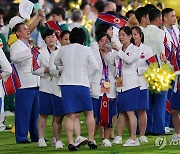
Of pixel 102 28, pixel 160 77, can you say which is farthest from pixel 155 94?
pixel 160 77

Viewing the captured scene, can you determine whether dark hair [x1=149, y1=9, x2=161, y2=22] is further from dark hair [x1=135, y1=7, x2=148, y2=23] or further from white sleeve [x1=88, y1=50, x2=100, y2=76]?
white sleeve [x1=88, y1=50, x2=100, y2=76]

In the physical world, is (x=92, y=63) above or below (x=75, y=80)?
above

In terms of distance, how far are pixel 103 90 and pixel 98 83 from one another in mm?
146

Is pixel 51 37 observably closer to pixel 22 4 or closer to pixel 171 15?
pixel 22 4

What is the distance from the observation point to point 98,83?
1694cm

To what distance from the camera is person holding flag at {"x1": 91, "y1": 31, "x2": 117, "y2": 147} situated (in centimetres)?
1692

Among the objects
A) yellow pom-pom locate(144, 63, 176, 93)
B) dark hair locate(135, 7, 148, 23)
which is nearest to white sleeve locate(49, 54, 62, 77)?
yellow pom-pom locate(144, 63, 176, 93)

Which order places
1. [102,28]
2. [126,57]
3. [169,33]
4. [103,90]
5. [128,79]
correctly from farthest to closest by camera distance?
[169,33]
[102,28]
[103,90]
[128,79]
[126,57]

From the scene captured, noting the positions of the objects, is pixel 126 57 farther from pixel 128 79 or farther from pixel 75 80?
pixel 75 80

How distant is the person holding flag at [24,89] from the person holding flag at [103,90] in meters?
1.36

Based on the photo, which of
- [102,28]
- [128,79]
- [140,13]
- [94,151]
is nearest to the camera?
[94,151]

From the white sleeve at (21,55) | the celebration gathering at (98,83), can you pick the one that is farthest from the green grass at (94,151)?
the white sleeve at (21,55)

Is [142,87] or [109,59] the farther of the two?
[142,87]

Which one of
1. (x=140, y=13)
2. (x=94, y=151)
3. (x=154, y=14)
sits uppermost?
(x=140, y=13)
